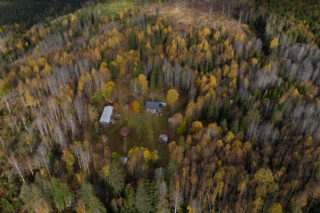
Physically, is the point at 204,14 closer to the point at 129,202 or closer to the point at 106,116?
the point at 106,116

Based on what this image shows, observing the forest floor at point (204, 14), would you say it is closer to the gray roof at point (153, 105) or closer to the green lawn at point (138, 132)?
the gray roof at point (153, 105)

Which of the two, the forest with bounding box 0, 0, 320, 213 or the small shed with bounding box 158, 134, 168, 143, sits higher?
the forest with bounding box 0, 0, 320, 213

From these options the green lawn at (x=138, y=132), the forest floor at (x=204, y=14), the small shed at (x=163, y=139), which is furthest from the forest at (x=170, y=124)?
the forest floor at (x=204, y=14)

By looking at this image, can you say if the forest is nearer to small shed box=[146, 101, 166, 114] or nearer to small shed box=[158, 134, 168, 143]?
small shed box=[146, 101, 166, 114]

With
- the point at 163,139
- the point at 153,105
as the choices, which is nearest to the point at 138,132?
the point at 163,139

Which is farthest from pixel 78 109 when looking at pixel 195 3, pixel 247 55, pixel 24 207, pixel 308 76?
pixel 195 3

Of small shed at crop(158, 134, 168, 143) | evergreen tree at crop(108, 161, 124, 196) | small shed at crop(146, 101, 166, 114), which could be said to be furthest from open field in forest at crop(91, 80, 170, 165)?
evergreen tree at crop(108, 161, 124, 196)
